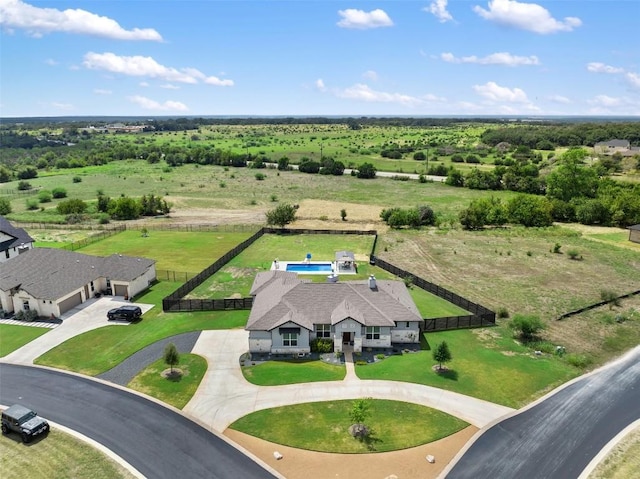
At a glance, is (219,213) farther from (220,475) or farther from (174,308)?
(220,475)

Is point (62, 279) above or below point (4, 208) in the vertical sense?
below

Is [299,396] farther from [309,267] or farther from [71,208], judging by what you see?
[71,208]

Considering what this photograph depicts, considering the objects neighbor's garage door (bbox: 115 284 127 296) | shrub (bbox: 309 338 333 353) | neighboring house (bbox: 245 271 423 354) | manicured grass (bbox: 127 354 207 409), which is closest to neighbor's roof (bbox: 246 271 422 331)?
neighboring house (bbox: 245 271 423 354)

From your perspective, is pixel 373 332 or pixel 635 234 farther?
pixel 635 234

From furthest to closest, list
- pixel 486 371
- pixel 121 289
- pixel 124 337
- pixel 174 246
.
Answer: pixel 174 246 < pixel 121 289 < pixel 124 337 < pixel 486 371

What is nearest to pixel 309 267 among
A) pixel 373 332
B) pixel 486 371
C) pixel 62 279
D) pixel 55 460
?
pixel 373 332

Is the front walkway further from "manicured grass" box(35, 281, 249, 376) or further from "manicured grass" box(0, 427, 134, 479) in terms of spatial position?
"manicured grass" box(35, 281, 249, 376)
